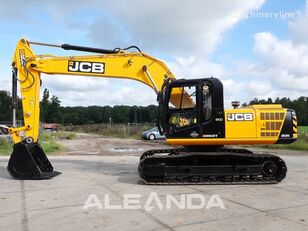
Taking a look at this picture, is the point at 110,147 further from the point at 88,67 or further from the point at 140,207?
the point at 140,207

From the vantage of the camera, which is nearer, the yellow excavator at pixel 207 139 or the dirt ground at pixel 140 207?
the dirt ground at pixel 140 207

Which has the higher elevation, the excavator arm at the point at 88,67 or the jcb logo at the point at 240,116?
the excavator arm at the point at 88,67

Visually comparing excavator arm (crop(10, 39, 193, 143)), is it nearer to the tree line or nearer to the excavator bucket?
the excavator bucket

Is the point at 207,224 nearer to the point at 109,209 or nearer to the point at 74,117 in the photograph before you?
the point at 109,209

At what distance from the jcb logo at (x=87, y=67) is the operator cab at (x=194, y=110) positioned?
220 cm

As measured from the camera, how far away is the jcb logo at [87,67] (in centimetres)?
1197

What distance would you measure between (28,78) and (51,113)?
372 feet

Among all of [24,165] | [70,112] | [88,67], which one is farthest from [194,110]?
[70,112]

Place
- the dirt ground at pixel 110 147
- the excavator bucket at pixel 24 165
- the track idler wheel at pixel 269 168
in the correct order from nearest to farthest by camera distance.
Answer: the track idler wheel at pixel 269 168 → the excavator bucket at pixel 24 165 → the dirt ground at pixel 110 147

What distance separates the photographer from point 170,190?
9469mm

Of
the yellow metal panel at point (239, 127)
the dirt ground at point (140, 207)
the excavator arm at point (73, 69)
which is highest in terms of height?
the excavator arm at point (73, 69)

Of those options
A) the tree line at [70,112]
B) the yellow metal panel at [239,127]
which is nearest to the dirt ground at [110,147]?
the yellow metal panel at [239,127]

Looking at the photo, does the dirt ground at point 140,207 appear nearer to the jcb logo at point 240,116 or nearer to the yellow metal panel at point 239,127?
the yellow metal panel at point 239,127

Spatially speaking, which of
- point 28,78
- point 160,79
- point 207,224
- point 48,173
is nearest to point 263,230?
point 207,224
